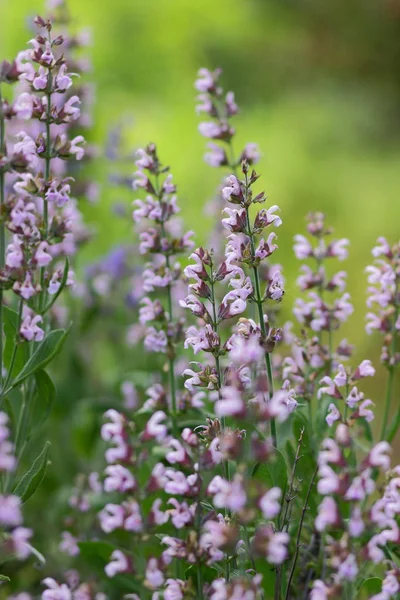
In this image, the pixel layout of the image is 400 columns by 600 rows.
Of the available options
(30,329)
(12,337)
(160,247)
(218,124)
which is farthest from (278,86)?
(30,329)

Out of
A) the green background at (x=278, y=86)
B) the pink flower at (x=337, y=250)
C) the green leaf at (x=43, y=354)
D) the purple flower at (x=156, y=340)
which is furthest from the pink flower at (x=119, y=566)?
the green background at (x=278, y=86)

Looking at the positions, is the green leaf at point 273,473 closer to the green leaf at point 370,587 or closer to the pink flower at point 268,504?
the green leaf at point 370,587

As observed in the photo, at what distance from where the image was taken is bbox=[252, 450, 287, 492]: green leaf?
827mm

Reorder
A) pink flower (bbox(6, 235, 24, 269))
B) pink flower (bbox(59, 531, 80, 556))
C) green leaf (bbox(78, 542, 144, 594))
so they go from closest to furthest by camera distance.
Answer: pink flower (bbox(6, 235, 24, 269)) < green leaf (bbox(78, 542, 144, 594)) < pink flower (bbox(59, 531, 80, 556))

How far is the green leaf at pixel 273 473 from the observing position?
0.83 m

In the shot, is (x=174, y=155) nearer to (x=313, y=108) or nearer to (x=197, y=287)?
(x=313, y=108)

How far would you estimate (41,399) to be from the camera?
3.23ft

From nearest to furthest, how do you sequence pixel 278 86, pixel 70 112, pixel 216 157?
pixel 70 112
pixel 216 157
pixel 278 86

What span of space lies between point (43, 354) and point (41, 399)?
0.41ft

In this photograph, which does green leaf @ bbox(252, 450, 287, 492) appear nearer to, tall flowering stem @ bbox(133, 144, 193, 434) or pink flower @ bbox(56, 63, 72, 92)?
tall flowering stem @ bbox(133, 144, 193, 434)

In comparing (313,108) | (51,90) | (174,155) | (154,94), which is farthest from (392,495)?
(313,108)

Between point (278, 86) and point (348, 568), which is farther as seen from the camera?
point (278, 86)

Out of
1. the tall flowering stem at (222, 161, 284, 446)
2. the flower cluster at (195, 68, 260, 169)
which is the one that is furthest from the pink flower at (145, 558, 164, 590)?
the flower cluster at (195, 68, 260, 169)

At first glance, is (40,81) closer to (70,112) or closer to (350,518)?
(70,112)
